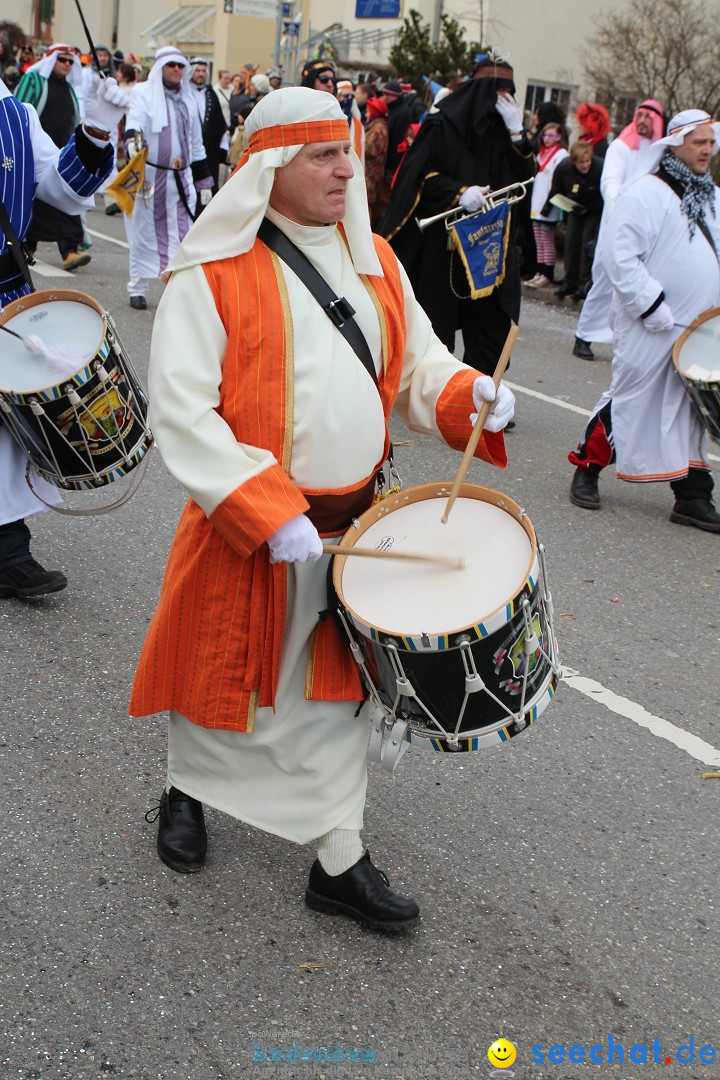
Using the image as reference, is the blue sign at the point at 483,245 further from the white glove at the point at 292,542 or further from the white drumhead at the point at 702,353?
the white glove at the point at 292,542

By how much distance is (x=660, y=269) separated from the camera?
5730 millimetres

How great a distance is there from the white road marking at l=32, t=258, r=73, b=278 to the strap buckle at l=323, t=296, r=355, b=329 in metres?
8.38

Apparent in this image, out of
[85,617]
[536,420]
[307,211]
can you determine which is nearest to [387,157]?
[536,420]

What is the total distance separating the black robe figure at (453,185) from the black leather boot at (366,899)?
4346mm

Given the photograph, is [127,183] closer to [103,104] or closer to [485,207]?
[485,207]

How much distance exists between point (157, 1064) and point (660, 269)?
14.5ft

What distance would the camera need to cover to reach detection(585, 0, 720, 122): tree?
17.6 meters

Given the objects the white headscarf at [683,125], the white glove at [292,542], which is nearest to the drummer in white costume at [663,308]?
the white headscarf at [683,125]

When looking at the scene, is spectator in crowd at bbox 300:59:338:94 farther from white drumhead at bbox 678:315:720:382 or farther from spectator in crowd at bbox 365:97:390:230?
white drumhead at bbox 678:315:720:382

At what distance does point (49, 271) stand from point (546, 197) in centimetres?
506

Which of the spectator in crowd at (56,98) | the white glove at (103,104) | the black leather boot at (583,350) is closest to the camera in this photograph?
the white glove at (103,104)

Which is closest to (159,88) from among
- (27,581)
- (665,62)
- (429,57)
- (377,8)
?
(27,581)

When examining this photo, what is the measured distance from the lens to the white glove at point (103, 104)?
13.4 ft

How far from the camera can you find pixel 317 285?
266cm
